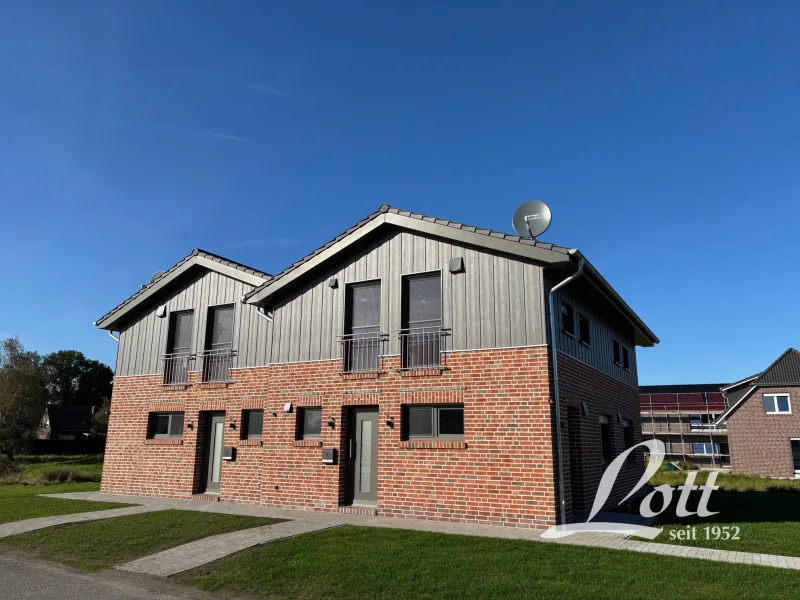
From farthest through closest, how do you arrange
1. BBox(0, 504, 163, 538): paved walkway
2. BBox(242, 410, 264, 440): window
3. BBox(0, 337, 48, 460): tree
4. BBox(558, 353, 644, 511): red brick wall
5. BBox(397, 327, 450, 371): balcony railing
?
1. BBox(0, 337, 48, 460): tree
2. BBox(242, 410, 264, 440): window
3. BBox(397, 327, 450, 371): balcony railing
4. BBox(558, 353, 644, 511): red brick wall
5. BBox(0, 504, 163, 538): paved walkway

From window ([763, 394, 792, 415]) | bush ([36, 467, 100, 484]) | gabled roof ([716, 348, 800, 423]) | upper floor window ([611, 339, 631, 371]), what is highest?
gabled roof ([716, 348, 800, 423])

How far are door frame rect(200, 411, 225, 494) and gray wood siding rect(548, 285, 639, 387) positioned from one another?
9.11 m

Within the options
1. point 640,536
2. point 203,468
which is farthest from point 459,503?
point 203,468

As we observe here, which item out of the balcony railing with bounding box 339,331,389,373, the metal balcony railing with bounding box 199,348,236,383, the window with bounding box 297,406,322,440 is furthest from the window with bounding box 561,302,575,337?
the metal balcony railing with bounding box 199,348,236,383

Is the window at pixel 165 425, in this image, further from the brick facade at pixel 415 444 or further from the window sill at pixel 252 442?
the window sill at pixel 252 442

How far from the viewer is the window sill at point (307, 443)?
39.8 ft

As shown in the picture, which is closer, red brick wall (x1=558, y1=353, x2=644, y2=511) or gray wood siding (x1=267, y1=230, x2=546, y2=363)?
gray wood siding (x1=267, y1=230, x2=546, y2=363)

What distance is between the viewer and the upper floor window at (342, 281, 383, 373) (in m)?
12.1

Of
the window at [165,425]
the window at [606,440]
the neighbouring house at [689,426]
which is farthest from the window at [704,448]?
the window at [165,425]

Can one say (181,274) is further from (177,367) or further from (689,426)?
(689,426)

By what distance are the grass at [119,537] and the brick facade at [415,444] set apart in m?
2.04

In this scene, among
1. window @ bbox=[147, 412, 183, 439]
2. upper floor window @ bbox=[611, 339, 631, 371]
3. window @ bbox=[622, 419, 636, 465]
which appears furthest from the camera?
upper floor window @ bbox=[611, 339, 631, 371]

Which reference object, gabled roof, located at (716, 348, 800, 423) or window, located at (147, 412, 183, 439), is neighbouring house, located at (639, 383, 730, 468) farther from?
window, located at (147, 412, 183, 439)

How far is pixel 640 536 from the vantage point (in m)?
8.93
